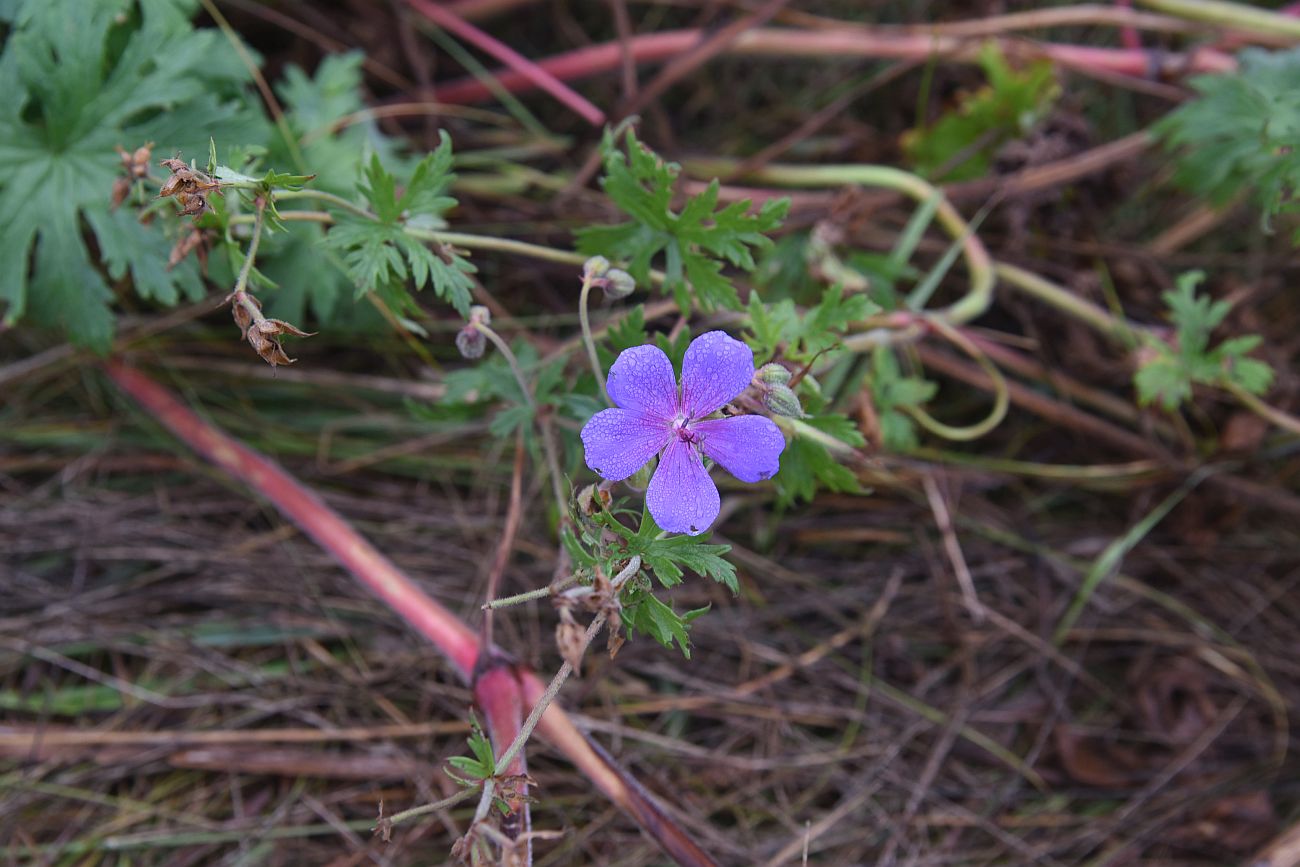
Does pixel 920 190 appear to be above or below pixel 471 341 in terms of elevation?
below

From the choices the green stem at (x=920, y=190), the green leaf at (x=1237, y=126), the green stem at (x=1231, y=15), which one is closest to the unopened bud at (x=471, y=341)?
the green stem at (x=920, y=190)

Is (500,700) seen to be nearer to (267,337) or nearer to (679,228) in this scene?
(267,337)

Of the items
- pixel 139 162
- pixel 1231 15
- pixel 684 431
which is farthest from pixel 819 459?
pixel 1231 15

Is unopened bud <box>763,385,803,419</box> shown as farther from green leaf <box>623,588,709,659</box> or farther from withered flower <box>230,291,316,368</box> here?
withered flower <box>230,291,316,368</box>

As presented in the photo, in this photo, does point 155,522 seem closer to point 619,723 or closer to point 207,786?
point 207,786

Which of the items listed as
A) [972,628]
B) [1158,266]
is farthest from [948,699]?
[1158,266]

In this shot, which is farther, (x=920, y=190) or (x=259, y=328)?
(x=920, y=190)
